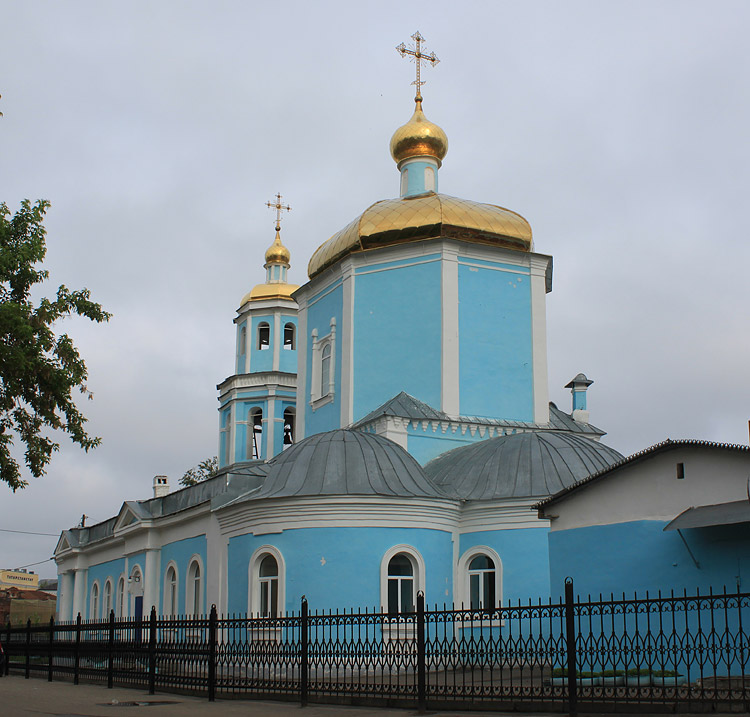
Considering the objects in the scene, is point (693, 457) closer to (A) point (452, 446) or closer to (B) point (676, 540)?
(B) point (676, 540)

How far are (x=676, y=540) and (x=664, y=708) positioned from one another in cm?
266

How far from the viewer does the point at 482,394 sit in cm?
2052

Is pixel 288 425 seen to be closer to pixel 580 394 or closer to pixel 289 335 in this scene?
pixel 289 335

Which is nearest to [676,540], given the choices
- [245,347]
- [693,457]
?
[693,457]

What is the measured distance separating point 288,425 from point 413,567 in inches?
566

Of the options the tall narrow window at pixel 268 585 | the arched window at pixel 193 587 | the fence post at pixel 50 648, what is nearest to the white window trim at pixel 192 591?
the arched window at pixel 193 587

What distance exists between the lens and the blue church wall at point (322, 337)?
21.5 meters

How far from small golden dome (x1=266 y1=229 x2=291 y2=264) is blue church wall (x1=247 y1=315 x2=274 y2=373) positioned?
8.09 ft

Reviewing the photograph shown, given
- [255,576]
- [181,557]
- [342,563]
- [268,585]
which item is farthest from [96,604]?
[342,563]

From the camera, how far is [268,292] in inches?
1205

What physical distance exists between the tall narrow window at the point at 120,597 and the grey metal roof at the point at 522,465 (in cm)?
1003

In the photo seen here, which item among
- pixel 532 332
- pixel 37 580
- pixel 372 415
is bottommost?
pixel 37 580

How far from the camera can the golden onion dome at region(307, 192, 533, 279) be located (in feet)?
68.9

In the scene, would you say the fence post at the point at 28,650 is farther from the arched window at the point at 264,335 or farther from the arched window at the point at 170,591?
the arched window at the point at 264,335
